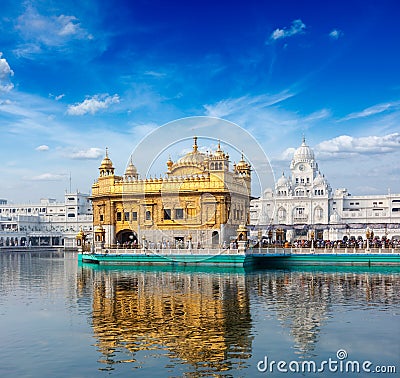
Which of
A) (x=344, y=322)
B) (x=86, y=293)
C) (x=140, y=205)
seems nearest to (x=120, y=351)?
(x=344, y=322)

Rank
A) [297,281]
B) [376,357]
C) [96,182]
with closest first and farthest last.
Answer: [376,357]
[297,281]
[96,182]

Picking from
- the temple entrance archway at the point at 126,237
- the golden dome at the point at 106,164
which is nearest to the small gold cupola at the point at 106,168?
the golden dome at the point at 106,164

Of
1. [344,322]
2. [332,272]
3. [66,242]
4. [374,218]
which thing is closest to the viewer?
[344,322]

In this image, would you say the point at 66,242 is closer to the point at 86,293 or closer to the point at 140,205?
the point at 140,205

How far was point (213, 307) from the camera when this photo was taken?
2414 cm

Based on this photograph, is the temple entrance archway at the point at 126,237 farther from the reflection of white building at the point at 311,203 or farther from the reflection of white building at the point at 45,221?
the reflection of white building at the point at 311,203

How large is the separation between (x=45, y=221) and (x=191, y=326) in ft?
393

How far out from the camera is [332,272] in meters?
42.1

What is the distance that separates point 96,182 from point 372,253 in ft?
96.1

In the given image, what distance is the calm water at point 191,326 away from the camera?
15344 millimetres

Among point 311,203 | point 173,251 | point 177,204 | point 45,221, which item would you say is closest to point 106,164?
point 177,204

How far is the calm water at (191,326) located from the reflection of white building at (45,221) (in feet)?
269

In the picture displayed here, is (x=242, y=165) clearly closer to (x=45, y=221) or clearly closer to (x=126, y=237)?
(x=126, y=237)

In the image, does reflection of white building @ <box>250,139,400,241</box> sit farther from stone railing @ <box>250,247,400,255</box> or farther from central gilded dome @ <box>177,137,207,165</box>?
stone railing @ <box>250,247,400,255</box>
